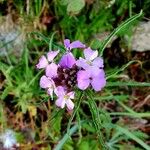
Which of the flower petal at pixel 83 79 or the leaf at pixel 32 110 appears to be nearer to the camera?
the flower petal at pixel 83 79

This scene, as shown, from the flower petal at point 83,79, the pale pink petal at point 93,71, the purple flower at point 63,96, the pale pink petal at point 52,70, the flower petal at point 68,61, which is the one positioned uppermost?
the flower petal at point 68,61

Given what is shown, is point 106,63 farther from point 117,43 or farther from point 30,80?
point 30,80

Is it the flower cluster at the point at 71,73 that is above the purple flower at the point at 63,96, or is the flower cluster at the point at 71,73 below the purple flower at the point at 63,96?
above

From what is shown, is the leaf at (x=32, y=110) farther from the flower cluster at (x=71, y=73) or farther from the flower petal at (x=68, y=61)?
the flower petal at (x=68, y=61)

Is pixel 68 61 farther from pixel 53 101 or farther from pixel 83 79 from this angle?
pixel 53 101

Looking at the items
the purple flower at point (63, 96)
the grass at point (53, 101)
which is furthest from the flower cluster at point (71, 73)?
the grass at point (53, 101)

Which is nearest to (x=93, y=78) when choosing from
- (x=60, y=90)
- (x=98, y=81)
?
(x=98, y=81)

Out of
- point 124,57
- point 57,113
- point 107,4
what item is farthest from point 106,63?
point 57,113
